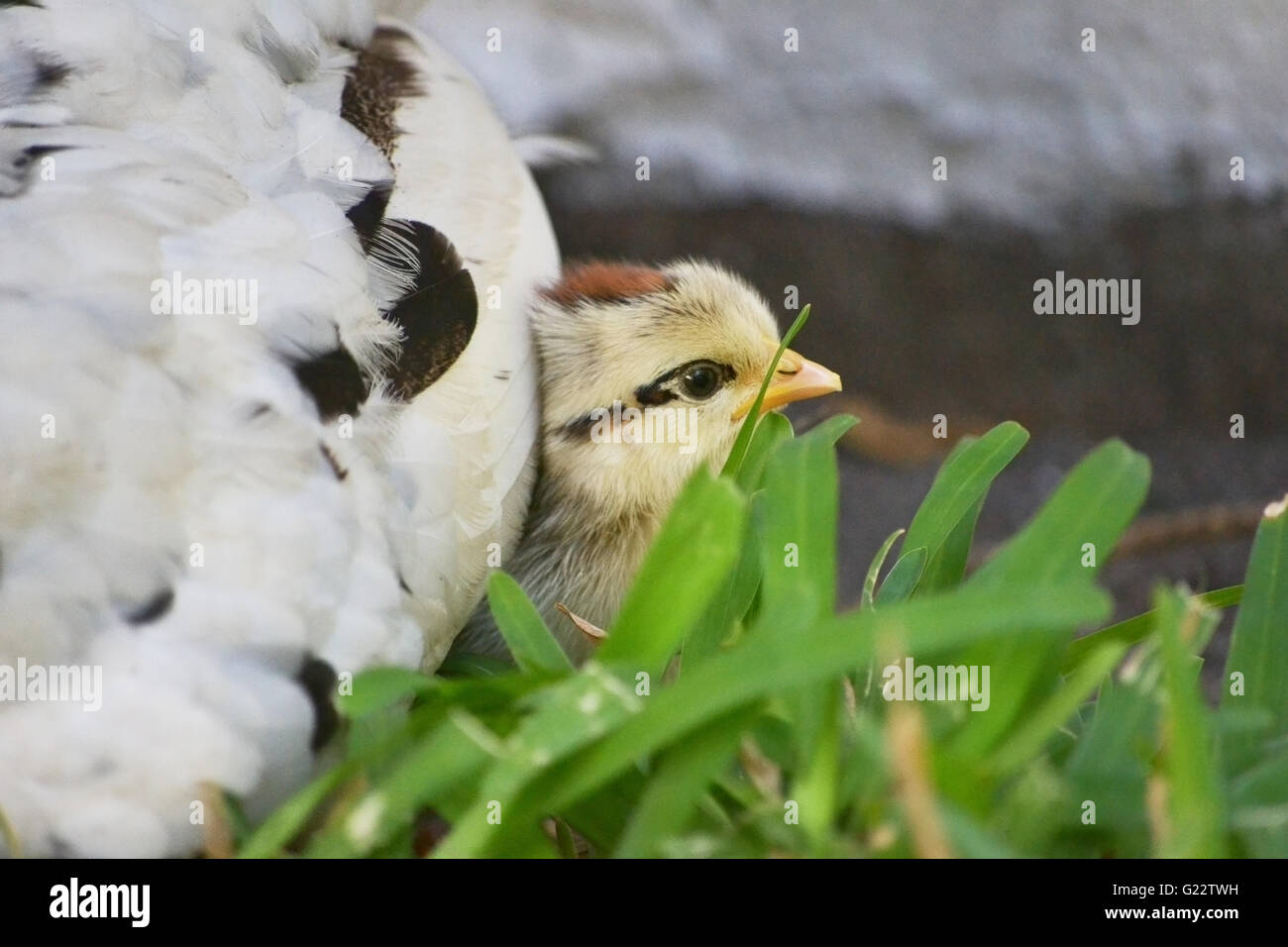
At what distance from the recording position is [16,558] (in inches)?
22.1

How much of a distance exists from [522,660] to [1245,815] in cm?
35

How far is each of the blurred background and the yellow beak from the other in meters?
0.51

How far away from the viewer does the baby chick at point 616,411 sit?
890 mm

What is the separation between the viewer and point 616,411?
899 mm

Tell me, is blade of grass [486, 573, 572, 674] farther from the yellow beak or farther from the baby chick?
the yellow beak

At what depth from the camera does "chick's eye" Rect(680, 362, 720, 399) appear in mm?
929

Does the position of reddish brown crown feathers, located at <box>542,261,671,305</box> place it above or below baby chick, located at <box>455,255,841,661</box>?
above

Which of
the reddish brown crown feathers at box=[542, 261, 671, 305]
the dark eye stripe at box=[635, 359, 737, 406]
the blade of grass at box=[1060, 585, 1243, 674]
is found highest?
the reddish brown crown feathers at box=[542, 261, 671, 305]

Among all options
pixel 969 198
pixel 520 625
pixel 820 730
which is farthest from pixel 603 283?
pixel 969 198

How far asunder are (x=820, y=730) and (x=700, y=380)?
44cm

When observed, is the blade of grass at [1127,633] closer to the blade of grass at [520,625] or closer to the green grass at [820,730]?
the green grass at [820,730]

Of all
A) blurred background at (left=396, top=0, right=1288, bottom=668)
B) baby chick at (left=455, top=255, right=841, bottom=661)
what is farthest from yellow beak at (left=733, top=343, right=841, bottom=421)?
blurred background at (left=396, top=0, right=1288, bottom=668)
